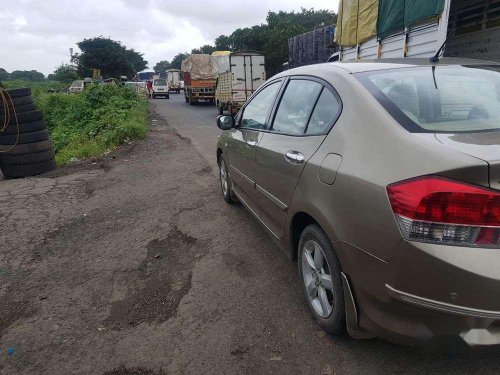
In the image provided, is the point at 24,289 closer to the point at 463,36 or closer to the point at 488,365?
the point at 488,365

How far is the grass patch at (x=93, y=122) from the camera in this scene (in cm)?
1045

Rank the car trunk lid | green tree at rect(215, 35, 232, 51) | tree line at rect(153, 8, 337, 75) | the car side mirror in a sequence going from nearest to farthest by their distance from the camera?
the car trunk lid, the car side mirror, tree line at rect(153, 8, 337, 75), green tree at rect(215, 35, 232, 51)

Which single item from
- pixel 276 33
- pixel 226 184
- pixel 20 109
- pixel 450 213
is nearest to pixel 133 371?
pixel 450 213

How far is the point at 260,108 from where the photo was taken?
400 centimetres

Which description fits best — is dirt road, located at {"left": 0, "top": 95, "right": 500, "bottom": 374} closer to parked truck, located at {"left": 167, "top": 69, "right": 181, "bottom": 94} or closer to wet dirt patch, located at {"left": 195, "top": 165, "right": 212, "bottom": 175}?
wet dirt patch, located at {"left": 195, "top": 165, "right": 212, "bottom": 175}

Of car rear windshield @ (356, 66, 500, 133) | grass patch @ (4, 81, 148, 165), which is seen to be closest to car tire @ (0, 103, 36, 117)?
grass patch @ (4, 81, 148, 165)

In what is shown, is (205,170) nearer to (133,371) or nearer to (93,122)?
(133,371)

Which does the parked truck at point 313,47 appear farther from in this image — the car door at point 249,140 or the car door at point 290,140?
the car door at point 290,140

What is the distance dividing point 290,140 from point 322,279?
3.39 ft

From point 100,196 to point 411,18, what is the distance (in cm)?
620

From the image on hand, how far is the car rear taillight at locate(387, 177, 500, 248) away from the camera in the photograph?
165 cm

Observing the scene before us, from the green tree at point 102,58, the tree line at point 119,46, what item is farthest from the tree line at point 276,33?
the green tree at point 102,58

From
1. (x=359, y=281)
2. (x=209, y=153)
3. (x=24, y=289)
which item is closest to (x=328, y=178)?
(x=359, y=281)

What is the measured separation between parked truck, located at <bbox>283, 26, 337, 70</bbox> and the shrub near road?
7.54 m
